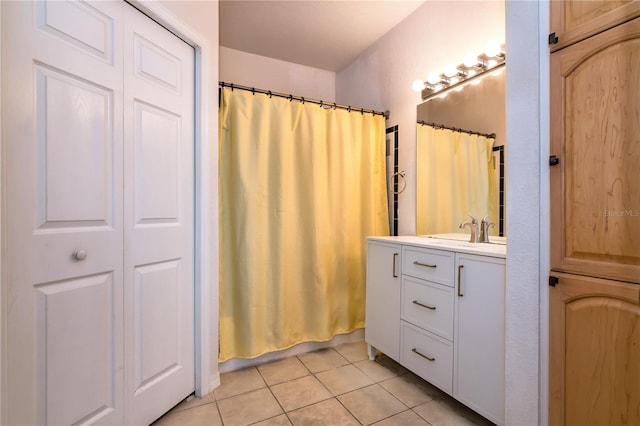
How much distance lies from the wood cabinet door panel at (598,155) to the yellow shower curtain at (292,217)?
4.86 ft

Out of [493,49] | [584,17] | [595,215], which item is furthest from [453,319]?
[493,49]

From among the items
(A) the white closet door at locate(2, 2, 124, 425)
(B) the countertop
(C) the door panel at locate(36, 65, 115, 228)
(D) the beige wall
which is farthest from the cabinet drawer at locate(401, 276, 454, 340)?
(D) the beige wall

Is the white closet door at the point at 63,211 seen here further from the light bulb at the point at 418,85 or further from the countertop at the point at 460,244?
the light bulb at the point at 418,85

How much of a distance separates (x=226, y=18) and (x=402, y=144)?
1.78m

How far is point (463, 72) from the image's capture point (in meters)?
2.02

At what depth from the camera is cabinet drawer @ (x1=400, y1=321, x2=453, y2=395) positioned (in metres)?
1.59

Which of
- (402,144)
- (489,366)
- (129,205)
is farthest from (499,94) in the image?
(129,205)

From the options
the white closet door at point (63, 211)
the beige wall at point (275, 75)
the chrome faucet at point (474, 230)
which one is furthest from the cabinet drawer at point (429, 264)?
the beige wall at point (275, 75)

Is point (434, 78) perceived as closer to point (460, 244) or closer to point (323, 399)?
point (460, 244)

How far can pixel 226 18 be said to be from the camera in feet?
8.04

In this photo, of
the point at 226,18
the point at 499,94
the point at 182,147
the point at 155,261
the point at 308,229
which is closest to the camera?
the point at 155,261

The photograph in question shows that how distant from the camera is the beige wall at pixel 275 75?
2.89 m

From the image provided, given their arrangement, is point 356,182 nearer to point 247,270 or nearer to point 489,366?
point 247,270

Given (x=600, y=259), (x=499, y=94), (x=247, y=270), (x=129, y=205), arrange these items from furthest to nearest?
1. (x=247, y=270)
2. (x=499, y=94)
3. (x=129, y=205)
4. (x=600, y=259)
